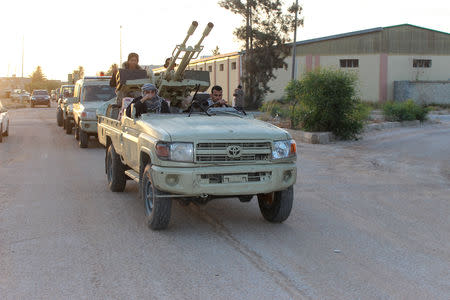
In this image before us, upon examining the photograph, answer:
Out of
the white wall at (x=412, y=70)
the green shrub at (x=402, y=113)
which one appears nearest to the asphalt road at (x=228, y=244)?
the green shrub at (x=402, y=113)

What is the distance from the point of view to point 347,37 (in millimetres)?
42906

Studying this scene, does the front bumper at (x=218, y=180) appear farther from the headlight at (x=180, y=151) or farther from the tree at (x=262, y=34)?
Answer: the tree at (x=262, y=34)

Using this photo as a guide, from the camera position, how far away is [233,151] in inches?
243

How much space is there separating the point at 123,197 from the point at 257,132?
311 centimetres

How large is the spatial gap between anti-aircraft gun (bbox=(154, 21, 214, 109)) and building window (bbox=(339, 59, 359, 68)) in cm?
3544

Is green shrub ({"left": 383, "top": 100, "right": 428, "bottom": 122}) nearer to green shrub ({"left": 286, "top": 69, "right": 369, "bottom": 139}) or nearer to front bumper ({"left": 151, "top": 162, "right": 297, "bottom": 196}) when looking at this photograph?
green shrub ({"left": 286, "top": 69, "right": 369, "bottom": 139})

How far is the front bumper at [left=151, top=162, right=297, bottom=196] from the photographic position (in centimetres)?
603

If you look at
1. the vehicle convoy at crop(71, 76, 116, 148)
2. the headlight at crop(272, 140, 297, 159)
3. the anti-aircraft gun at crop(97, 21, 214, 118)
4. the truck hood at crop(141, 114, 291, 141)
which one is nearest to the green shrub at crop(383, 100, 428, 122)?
the vehicle convoy at crop(71, 76, 116, 148)

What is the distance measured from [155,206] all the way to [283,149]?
1549 mm

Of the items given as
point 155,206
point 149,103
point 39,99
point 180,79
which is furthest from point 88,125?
point 39,99

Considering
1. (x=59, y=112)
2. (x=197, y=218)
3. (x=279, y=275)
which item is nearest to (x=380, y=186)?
(x=197, y=218)

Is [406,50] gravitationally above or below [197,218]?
above

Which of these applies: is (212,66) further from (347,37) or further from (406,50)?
(406,50)

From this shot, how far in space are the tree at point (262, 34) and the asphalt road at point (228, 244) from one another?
27112 mm
